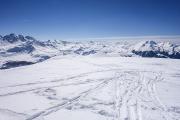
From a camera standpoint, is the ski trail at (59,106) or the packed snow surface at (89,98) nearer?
the ski trail at (59,106)

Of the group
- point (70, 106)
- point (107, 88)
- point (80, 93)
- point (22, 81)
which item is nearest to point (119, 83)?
point (107, 88)

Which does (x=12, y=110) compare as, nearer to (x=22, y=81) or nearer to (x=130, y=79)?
(x=22, y=81)

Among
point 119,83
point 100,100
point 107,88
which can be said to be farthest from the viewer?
point 119,83

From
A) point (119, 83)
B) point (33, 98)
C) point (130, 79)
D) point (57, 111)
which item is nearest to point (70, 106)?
point (57, 111)

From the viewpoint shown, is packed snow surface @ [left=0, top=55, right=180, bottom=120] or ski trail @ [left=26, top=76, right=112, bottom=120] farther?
packed snow surface @ [left=0, top=55, right=180, bottom=120]

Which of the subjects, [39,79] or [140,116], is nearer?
[140,116]

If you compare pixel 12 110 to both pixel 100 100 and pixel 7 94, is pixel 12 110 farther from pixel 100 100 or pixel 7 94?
pixel 100 100

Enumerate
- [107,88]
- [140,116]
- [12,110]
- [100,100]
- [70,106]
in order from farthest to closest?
[107,88] → [100,100] → [70,106] → [12,110] → [140,116]

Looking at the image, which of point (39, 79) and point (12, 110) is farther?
point (39, 79)

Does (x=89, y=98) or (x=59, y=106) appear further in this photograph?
(x=89, y=98)
